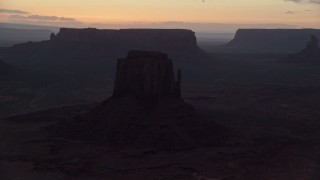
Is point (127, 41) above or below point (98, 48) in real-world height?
above

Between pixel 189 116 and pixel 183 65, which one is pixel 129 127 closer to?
pixel 189 116

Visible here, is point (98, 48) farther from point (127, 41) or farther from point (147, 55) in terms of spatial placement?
point (147, 55)

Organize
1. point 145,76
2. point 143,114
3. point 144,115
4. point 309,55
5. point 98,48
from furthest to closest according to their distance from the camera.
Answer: point 309,55 < point 98,48 < point 145,76 < point 143,114 < point 144,115

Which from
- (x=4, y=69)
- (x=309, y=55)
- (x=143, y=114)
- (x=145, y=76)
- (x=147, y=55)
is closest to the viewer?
(x=143, y=114)

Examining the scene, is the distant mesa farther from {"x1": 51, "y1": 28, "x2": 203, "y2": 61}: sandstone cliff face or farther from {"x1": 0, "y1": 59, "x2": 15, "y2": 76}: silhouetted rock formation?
{"x1": 51, "y1": 28, "x2": 203, "y2": 61}: sandstone cliff face

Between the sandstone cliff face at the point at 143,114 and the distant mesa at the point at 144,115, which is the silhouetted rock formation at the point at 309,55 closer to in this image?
the distant mesa at the point at 144,115

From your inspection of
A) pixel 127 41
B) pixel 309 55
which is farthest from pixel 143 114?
pixel 309 55

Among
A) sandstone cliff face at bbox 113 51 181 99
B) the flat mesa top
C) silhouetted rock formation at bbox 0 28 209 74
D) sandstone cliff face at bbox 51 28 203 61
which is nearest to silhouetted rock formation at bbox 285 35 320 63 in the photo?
silhouetted rock formation at bbox 0 28 209 74

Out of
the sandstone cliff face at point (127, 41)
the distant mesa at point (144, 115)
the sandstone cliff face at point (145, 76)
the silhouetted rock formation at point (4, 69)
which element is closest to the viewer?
the distant mesa at point (144, 115)

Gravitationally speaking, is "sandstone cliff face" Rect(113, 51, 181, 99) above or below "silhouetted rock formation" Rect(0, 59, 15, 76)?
above

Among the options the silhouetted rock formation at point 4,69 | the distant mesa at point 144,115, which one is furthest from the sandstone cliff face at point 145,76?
the silhouetted rock formation at point 4,69
